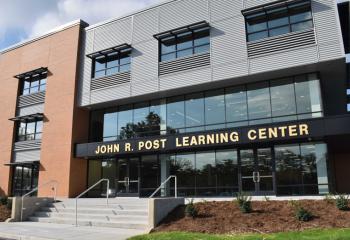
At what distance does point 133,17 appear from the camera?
24328 mm

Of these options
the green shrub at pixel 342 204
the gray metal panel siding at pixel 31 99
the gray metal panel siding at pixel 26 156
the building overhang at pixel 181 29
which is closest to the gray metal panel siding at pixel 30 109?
the gray metal panel siding at pixel 31 99

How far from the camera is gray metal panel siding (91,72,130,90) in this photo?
78.3 feet

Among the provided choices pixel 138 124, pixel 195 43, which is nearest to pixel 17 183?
pixel 138 124

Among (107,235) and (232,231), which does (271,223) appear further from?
(107,235)

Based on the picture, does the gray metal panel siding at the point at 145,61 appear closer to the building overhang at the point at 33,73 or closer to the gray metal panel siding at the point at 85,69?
the gray metal panel siding at the point at 85,69

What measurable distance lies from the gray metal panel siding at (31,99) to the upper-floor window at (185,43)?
1028 centimetres

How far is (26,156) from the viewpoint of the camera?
27250mm

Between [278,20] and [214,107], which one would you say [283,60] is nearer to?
[278,20]

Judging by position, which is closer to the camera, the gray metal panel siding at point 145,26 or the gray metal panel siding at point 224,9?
the gray metal panel siding at point 224,9

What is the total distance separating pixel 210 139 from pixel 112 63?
31.8 ft

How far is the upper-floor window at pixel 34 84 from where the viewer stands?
92.9ft

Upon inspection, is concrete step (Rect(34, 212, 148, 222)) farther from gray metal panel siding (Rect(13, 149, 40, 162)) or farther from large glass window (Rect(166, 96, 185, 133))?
gray metal panel siding (Rect(13, 149, 40, 162))

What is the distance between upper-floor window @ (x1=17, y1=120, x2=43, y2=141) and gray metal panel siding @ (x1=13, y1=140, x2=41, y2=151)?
0.39 meters

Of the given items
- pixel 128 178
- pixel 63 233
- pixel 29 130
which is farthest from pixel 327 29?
pixel 29 130
